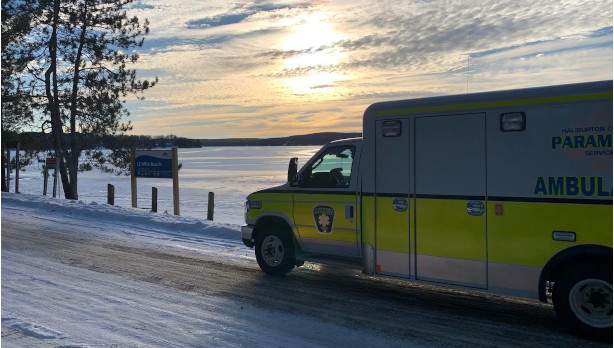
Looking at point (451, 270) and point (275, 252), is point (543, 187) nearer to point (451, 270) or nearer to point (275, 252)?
point (451, 270)

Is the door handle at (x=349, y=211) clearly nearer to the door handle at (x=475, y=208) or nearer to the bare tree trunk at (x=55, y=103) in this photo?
the door handle at (x=475, y=208)

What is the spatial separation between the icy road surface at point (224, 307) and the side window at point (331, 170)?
4.96ft

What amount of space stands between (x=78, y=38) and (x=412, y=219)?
63.1 ft

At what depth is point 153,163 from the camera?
18578 millimetres

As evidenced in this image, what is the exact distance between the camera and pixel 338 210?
794cm

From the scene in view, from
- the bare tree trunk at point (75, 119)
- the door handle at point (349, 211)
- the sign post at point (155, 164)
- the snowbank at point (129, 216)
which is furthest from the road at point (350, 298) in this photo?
the bare tree trunk at point (75, 119)

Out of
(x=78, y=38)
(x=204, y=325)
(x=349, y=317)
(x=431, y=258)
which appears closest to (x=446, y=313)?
(x=431, y=258)

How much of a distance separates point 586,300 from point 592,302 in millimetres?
59

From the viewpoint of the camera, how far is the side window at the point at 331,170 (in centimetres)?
796

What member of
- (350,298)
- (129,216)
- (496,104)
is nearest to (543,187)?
(496,104)

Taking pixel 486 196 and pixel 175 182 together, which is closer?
pixel 486 196

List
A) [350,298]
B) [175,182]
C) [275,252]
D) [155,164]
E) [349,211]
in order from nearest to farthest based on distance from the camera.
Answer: [350,298] < [349,211] < [275,252] < [175,182] < [155,164]

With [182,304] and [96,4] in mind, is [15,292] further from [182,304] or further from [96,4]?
[96,4]

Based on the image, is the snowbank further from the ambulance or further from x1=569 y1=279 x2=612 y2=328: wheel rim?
x1=569 y1=279 x2=612 y2=328: wheel rim
